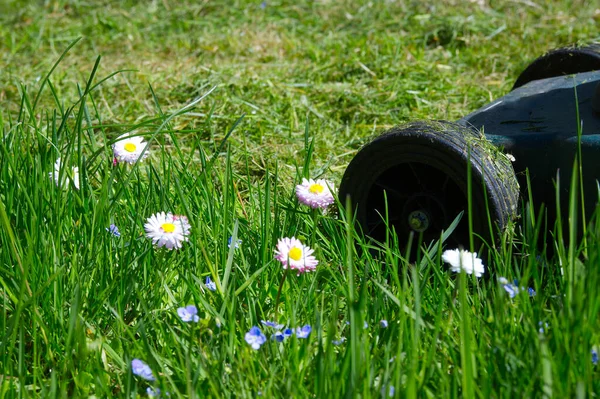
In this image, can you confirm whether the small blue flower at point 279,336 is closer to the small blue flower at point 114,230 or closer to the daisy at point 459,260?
the daisy at point 459,260

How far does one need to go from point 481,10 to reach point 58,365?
14.0 feet

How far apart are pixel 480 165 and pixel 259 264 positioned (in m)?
0.66

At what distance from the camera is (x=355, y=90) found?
404cm

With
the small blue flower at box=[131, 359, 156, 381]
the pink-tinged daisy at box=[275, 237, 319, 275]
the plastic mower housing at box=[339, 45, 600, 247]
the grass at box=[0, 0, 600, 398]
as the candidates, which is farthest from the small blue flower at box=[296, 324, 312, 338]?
the plastic mower housing at box=[339, 45, 600, 247]

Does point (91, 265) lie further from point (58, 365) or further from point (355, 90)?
point (355, 90)

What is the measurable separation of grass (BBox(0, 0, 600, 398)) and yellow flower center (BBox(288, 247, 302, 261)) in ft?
0.37

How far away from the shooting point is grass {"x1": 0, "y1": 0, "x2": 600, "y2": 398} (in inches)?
59.7

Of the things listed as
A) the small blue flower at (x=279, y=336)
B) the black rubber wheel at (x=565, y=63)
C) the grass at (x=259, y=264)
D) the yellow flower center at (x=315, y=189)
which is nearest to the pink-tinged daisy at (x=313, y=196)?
the yellow flower center at (x=315, y=189)

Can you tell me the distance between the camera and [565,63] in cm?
305

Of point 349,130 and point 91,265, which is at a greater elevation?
point 349,130

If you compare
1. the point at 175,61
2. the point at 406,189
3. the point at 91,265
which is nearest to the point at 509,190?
the point at 406,189

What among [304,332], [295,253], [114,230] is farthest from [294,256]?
[114,230]

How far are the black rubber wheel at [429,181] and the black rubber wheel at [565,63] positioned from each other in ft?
3.02

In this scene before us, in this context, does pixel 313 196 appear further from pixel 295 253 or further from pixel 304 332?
pixel 304 332
